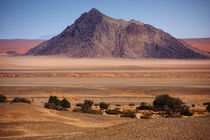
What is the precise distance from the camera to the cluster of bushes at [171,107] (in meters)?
22.0

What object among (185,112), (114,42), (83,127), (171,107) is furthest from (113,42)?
(83,127)

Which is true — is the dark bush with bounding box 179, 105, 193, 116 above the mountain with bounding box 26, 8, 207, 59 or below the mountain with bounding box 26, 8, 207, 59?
below

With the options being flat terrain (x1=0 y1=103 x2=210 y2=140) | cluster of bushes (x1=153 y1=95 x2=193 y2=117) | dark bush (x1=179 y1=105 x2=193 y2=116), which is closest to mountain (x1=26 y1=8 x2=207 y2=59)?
cluster of bushes (x1=153 y1=95 x2=193 y2=117)

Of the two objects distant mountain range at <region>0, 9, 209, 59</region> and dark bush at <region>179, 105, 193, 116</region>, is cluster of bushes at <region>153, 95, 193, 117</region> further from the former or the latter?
distant mountain range at <region>0, 9, 209, 59</region>

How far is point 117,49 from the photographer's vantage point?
146 meters

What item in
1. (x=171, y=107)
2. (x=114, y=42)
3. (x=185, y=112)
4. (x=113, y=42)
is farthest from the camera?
(x=113, y=42)

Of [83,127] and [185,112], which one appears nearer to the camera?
[83,127]

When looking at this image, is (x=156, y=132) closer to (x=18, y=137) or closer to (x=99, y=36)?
(x=18, y=137)

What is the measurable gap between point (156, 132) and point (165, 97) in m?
16.0

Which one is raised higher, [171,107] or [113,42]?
[113,42]

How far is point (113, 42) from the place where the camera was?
153 m

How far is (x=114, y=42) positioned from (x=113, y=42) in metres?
0.57

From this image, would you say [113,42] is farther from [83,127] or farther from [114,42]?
[83,127]

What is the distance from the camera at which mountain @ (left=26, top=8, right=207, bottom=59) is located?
143 meters
